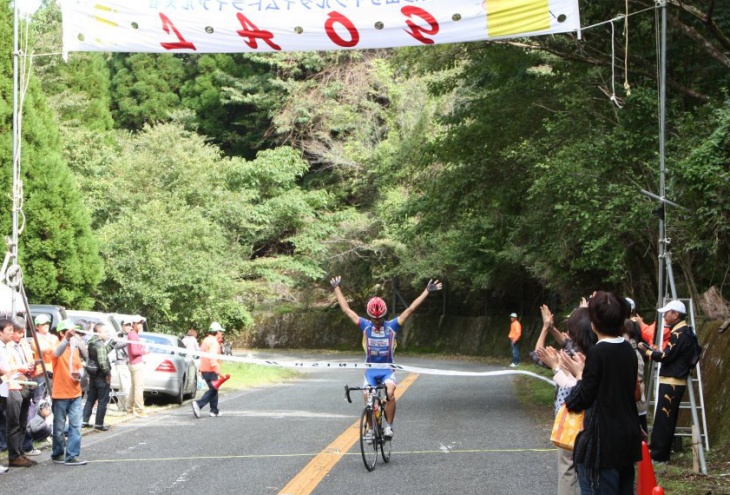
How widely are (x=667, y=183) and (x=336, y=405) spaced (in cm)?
836

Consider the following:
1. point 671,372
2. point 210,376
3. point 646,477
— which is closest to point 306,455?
point 671,372

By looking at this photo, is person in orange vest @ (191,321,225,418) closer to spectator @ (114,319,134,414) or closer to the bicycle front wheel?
spectator @ (114,319,134,414)

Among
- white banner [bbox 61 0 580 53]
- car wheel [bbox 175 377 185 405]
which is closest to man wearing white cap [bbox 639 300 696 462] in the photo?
white banner [bbox 61 0 580 53]

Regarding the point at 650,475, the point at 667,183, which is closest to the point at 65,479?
the point at 650,475

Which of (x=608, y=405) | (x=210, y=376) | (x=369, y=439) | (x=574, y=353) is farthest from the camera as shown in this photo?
(x=210, y=376)

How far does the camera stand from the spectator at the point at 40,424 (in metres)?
12.8

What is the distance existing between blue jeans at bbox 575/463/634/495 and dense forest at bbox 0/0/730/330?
6.05 m

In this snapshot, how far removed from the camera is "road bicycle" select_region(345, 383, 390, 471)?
10.7m

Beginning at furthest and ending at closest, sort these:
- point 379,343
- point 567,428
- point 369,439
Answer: point 379,343 → point 369,439 → point 567,428

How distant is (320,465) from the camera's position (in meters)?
11.0

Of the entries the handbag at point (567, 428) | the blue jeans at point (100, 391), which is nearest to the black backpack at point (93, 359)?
the blue jeans at point (100, 391)

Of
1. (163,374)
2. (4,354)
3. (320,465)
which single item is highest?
(4,354)

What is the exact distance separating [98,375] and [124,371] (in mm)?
3227

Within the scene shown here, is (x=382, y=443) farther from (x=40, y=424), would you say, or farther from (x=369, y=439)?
(x=40, y=424)
